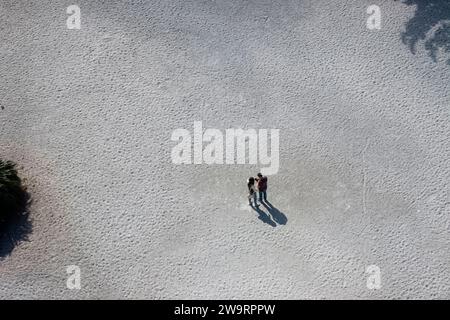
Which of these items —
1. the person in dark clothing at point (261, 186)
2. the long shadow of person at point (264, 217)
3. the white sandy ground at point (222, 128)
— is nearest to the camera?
the white sandy ground at point (222, 128)

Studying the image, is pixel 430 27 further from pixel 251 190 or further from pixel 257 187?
pixel 251 190

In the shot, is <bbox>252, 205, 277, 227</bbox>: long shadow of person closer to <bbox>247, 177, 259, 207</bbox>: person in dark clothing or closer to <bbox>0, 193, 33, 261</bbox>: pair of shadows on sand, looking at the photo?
<bbox>247, 177, 259, 207</bbox>: person in dark clothing

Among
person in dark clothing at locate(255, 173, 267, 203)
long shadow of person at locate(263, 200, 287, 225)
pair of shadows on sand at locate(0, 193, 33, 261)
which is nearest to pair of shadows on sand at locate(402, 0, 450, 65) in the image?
person in dark clothing at locate(255, 173, 267, 203)

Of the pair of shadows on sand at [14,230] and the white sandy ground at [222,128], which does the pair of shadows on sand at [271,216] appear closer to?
the white sandy ground at [222,128]

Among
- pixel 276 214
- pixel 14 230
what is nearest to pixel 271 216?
pixel 276 214

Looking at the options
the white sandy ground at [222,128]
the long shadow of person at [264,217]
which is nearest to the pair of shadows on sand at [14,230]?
the white sandy ground at [222,128]

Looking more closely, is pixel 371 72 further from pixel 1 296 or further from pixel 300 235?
pixel 1 296
